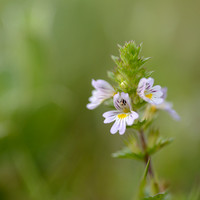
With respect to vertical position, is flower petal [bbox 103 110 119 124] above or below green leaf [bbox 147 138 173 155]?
above

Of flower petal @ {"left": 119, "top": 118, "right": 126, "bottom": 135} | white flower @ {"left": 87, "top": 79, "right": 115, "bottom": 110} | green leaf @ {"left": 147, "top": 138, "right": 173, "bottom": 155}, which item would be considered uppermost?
white flower @ {"left": 87, "top": 79, "right": 115, "bottom": 110}

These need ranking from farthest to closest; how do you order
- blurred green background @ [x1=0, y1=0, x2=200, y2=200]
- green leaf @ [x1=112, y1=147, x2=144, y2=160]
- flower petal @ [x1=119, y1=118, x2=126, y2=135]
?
blurred green background @ [x1=0, y1=0, x2=200, y2=200], green leaf @ [x1=112, y1=147, x2=144, y2=160], flower petal @ [x1=119, y1=118, x2=126, y2=135]

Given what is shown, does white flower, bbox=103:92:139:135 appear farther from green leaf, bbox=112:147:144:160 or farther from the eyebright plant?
green leaf, bbox=112:147:144:160

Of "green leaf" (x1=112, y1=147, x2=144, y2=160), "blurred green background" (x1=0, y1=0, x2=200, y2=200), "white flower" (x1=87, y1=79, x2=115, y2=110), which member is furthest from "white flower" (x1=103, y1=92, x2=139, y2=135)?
"blurred green background" (x1=0, y1=0, x2=200, y2=200)

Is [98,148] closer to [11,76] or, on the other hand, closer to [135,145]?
[11,76]

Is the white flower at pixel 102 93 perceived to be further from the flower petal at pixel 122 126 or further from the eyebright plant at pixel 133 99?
the flower petal at pixel 122 126

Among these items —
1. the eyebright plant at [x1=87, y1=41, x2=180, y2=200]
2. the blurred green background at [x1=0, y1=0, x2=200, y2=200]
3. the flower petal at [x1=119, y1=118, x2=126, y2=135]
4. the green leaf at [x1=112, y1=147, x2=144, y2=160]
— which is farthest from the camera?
the blurred green background at [x1=0, y1=0, x2=200, y2=200]

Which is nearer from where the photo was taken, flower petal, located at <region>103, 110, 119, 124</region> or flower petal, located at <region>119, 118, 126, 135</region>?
flower petal, located at <region>119, 118, 126, 135</region>
